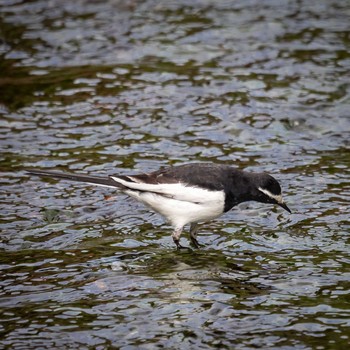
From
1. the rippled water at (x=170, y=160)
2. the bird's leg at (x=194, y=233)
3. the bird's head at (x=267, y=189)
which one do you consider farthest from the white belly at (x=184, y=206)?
the bird's head at (x=267, y=189)

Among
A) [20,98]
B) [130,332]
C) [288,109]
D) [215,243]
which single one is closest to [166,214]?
[215,243]

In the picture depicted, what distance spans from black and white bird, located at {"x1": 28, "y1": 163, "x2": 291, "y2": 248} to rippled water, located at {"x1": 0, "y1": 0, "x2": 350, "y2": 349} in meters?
0.46

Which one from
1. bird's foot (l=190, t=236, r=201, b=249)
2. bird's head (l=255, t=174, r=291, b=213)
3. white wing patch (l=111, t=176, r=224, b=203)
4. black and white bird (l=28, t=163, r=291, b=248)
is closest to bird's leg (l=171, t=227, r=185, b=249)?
black and white bird (l=28, t=163, r=291, b=248)

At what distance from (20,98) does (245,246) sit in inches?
230

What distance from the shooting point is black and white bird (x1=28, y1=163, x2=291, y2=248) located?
9.19m

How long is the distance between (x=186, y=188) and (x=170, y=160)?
2783mm

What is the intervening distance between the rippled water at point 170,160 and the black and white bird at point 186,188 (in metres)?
0.46

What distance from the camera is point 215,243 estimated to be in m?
9.71

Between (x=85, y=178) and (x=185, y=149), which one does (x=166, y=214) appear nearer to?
(x=85, y=178)

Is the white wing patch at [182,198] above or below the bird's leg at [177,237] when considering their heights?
above

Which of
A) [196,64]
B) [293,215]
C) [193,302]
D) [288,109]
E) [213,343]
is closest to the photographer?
[213,343]

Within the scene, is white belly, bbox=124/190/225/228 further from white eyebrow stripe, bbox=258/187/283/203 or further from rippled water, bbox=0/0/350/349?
white eyebrow stripe, bbox=258/187/283/203

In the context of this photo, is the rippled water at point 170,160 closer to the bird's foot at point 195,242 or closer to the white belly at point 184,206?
the bird's foot at point 195,242

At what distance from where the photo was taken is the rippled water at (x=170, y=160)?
7828mm
